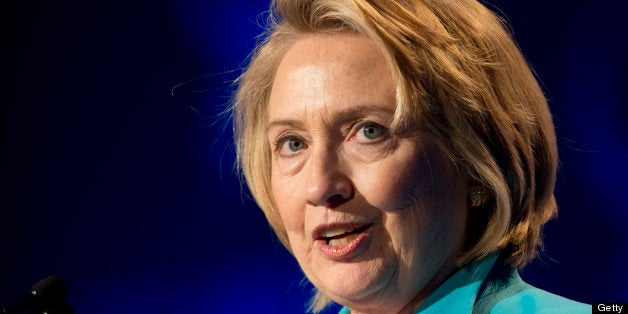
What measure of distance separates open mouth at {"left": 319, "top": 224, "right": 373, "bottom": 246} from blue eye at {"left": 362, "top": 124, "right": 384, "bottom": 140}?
0.49 ft

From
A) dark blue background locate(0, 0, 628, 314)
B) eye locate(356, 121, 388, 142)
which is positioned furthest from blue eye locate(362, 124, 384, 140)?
dark blue background locate(0, 0, 628, 314)

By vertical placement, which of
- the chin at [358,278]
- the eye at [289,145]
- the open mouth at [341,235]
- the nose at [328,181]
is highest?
the eye at [289,145]

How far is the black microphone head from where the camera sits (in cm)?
134

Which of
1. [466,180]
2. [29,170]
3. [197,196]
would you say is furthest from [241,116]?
[29,170]

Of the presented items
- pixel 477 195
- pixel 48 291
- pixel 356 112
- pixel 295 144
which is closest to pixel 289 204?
pixel 295 144

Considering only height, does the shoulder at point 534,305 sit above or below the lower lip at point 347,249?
below

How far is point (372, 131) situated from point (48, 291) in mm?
588

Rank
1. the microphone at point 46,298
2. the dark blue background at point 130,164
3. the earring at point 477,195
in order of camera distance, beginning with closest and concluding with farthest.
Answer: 1. the microphone at point 46,298
2. the earring at point 477,195
3. the dark blue background at point 130,164

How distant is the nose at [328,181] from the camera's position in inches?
55.2

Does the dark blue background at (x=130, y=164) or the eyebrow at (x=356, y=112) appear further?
the dark blue background at (x=130, y=164)

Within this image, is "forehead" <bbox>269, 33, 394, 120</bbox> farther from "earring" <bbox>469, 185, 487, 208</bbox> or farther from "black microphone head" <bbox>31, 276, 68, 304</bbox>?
"black microphone head" <bbox>31, 276, 68, 304</bbox>

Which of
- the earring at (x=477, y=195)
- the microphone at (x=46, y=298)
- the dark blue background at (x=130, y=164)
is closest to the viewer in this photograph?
the microphone at (x=46, y=298)

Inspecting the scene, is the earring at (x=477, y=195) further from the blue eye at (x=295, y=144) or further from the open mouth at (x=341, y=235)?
the blue eye at (x=295, y=144)

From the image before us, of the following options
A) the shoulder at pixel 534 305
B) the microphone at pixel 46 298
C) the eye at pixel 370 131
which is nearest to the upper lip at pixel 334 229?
the eye at pixel 370 131
